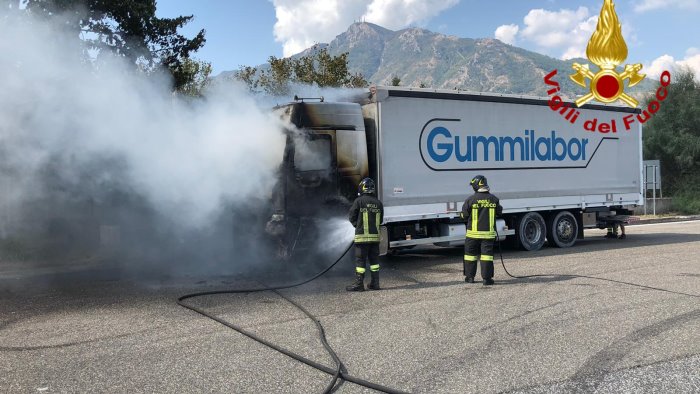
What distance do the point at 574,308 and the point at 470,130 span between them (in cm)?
569

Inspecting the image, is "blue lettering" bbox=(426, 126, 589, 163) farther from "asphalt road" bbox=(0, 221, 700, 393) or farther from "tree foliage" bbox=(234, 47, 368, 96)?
"tree foliage" bbox=(234, 47, 368, 96)

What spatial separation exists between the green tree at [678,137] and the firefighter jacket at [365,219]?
1039 inches

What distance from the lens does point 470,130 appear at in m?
11.8

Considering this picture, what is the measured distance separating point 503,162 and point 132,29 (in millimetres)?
9200

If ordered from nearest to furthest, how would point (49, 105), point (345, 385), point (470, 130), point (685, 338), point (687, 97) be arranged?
point (345, 385), point (685, 338), point (49, 105), point (470, 130), point (687, 97)

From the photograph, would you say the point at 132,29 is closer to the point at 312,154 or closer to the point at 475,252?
the point at 312,154

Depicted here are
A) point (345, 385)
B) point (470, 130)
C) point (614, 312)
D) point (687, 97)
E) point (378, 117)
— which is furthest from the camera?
point (687, 97)

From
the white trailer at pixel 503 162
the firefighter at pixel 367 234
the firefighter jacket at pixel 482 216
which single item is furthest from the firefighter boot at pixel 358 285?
the white trailer at pixel 503 162

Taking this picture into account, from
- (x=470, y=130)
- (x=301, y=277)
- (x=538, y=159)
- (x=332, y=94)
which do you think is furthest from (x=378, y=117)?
(x=538, y=159)

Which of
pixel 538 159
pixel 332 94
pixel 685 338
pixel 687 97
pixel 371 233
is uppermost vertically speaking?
pixel 687 97

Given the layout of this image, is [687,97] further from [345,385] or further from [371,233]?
[345,385]

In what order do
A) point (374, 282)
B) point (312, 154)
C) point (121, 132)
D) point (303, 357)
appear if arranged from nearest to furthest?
point (303, 357), point (374, 282), point (121, 132), point (312, 154)

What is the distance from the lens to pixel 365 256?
8453mm

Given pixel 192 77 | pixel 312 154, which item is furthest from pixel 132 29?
pixel 312 154
